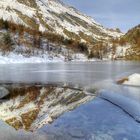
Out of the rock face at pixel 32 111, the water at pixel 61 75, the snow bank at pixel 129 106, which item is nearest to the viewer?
the rock face at pixel 32 111

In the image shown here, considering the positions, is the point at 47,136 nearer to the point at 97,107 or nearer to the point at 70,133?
the point at 70,133

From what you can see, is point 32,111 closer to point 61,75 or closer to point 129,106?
point 129,106

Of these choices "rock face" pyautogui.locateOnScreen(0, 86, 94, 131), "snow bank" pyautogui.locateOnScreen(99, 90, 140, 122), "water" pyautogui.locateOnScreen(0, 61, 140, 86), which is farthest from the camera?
"water" pyautogui.locateOnScreen(0, 61, 140, 86)

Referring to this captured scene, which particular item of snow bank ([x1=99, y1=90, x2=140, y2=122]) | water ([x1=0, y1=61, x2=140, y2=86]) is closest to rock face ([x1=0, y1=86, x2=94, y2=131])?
snow bank ([x1=99, y1=90, x2=140, y2=122])

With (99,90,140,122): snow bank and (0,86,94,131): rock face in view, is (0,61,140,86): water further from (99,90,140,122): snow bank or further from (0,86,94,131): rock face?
(0,86,94,131): rock face

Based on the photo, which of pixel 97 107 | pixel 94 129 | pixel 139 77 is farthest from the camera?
pixel 139 77

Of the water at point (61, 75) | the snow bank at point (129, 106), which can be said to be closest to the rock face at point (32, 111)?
the snow bank at point (129, 106)

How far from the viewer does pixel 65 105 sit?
2177cm

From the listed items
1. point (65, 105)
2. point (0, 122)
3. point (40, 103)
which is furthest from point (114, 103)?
point (0, 122)

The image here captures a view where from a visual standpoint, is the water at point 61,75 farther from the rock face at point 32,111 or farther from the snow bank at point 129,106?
the rock face at point 32,111

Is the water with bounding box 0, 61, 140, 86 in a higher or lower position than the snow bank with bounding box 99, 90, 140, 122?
lower

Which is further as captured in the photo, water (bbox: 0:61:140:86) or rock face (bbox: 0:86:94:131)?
water (bbox: 0:61:140:86)

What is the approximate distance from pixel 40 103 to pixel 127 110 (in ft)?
20.2

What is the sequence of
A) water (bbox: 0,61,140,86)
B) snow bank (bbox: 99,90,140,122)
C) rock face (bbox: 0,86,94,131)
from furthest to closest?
water (bbox: 0,61,140,86), snow bank (bbox: 99,90,140,122), rock face (bbox: 0,86,94,131)
